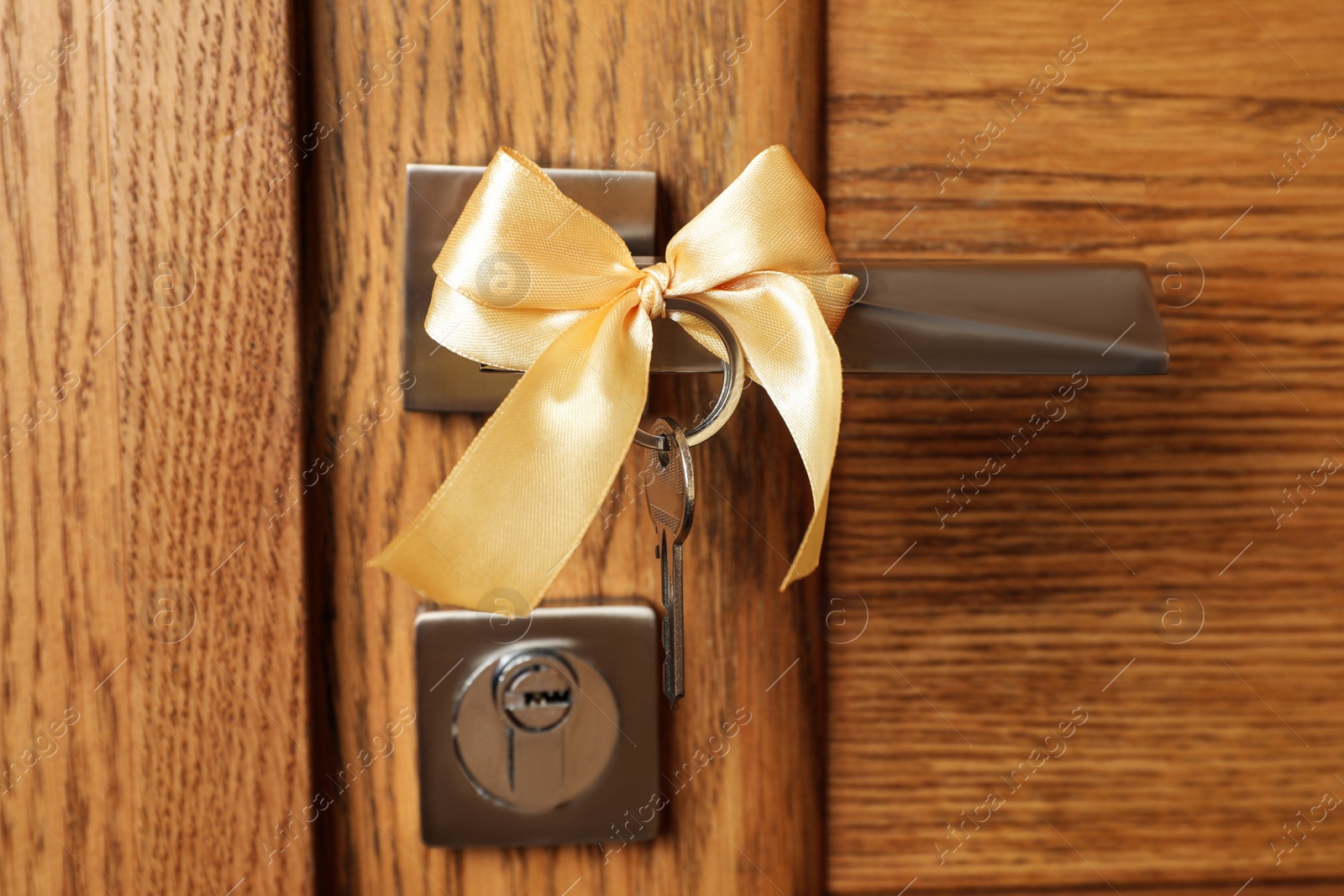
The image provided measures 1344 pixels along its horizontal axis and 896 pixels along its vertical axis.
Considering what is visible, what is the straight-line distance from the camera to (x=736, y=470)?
32 cm

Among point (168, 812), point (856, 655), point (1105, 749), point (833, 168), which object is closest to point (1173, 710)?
point (1105, 749)

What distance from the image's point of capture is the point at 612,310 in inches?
10.2

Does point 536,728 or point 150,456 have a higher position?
point 150,456

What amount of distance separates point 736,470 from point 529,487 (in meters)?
0.11

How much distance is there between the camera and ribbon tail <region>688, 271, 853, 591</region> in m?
0.24

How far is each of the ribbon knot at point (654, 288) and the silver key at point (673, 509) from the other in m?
0.03

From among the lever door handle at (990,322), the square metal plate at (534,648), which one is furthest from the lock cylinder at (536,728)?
the lever door handle at (990,322)

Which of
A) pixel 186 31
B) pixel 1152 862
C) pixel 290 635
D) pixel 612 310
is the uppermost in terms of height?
pixel 186 31

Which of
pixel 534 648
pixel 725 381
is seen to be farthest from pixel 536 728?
pixel 725 381

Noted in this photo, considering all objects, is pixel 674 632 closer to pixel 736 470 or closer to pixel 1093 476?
pixel 736 470

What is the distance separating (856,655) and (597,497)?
0.16 metres

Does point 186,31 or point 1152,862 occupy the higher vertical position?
point 186,31

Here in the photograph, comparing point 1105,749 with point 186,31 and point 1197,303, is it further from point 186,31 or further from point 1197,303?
point 186,31

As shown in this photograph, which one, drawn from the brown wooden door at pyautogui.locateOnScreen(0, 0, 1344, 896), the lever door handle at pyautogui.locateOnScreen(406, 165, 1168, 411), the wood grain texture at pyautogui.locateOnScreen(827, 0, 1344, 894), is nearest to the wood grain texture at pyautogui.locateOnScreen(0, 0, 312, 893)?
the brown wooden door at pyautogui.locateOnScreen(0, 0, 1344, 896)
